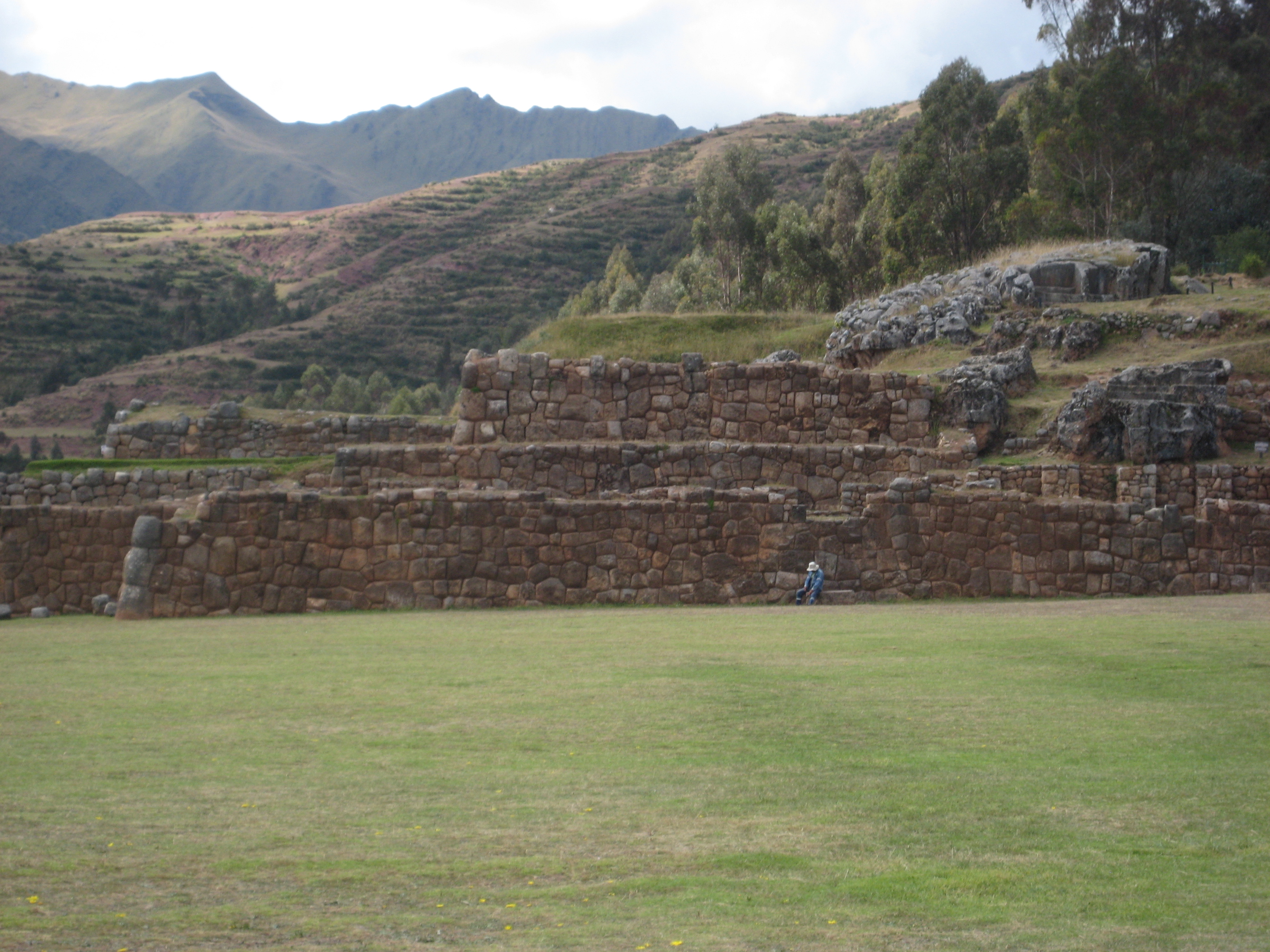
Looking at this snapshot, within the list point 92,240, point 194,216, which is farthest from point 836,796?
point 194,216

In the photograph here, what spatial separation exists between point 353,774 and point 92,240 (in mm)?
112110

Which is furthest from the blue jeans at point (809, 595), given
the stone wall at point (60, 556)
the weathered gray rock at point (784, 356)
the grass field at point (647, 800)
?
the weathered gray rock at point (784, 356)

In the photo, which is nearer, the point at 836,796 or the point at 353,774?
the point at 836,796

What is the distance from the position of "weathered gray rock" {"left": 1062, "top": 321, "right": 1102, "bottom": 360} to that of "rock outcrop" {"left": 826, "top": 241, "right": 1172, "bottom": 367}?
212cm

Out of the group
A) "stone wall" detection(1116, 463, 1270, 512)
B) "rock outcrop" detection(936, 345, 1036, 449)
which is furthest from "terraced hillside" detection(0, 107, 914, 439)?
"stone wall" detection(1116, 463, 1270, 512)

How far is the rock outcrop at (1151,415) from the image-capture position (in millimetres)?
19266

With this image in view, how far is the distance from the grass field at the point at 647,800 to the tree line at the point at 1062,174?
36.5 m

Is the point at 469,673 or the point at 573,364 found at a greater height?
the point at 573,364

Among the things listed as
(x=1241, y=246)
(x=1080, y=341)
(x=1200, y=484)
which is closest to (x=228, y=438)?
(x=1080, y=341)

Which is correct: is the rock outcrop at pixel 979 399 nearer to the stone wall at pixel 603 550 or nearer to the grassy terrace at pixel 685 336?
the stone wall at pixel 603 550

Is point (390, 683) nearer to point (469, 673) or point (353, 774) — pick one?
point (469, 673)

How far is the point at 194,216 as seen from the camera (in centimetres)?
12569

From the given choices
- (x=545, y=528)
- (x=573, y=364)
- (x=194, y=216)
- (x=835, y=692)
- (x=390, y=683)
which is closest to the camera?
(x=835, y=692)

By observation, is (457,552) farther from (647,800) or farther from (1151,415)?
(1151,415)
